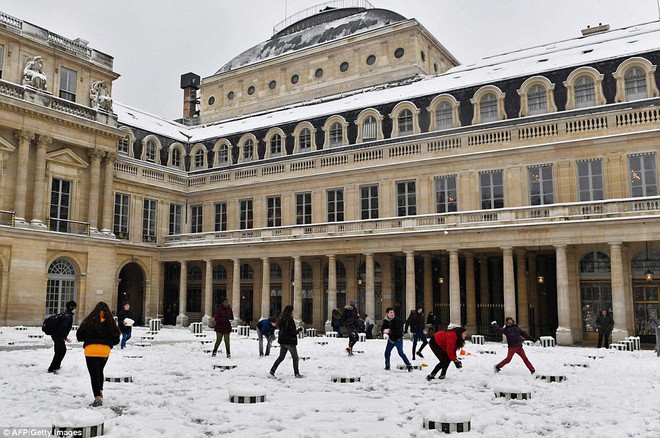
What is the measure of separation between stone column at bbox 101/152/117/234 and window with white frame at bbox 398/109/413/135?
17984mm

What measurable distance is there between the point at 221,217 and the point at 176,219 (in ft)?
12.1

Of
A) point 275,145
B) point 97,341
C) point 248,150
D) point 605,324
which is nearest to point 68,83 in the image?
point 248,150

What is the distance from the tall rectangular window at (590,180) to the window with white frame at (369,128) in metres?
12.0

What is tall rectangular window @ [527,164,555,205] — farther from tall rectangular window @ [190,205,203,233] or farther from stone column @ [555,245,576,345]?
tall rectangular window @ [190,205,203,233]

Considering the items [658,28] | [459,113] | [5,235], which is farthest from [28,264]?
[658,28]

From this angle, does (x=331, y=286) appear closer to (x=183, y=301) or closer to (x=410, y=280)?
(x=410, y=280)

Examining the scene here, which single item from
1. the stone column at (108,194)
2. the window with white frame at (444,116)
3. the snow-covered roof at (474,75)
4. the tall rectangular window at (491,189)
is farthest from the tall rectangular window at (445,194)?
the stone column at (108,194)

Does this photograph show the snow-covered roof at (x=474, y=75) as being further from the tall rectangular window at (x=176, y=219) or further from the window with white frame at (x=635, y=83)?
the tall rectangular window at (x=176, y=219)

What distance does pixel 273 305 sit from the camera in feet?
132

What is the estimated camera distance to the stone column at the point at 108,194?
3659 cm

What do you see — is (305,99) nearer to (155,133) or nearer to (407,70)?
(407,70)

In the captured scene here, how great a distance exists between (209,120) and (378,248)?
30219 millimetres

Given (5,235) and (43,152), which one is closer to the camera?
(5,235)

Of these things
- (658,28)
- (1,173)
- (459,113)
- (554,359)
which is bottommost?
(554,359)
